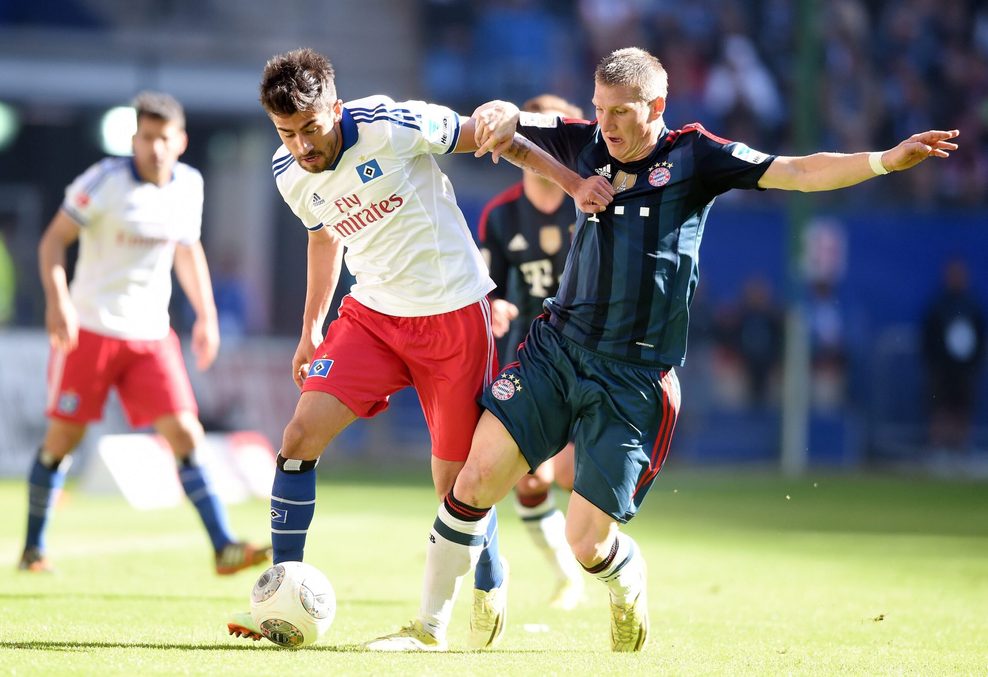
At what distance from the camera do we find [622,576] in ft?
19.0

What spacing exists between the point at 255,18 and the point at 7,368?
8.43 metres


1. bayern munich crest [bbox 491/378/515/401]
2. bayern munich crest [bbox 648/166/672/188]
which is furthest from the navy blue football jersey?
bayern munich crest [bbox 491/378/515/401]

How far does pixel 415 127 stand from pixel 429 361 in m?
0.94

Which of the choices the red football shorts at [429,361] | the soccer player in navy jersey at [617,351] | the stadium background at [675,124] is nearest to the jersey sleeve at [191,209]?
the red football shorts at [429,361]

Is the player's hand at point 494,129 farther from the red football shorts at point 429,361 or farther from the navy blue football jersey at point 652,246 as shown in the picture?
the red football shorts at point 429,361

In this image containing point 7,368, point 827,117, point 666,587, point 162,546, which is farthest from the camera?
point 827,117

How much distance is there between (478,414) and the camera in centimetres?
588

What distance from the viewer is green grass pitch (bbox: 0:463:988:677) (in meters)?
5.31

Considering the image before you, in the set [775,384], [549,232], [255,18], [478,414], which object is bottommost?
[775,384]

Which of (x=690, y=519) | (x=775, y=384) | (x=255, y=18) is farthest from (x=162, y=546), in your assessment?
(x=255, y=18)

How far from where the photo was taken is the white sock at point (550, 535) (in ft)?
24.5

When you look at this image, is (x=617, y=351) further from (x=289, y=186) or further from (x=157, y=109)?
(x=157, y=109)

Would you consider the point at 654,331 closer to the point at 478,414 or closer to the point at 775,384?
the point at 478,414

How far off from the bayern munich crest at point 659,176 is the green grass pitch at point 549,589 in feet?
6.06
